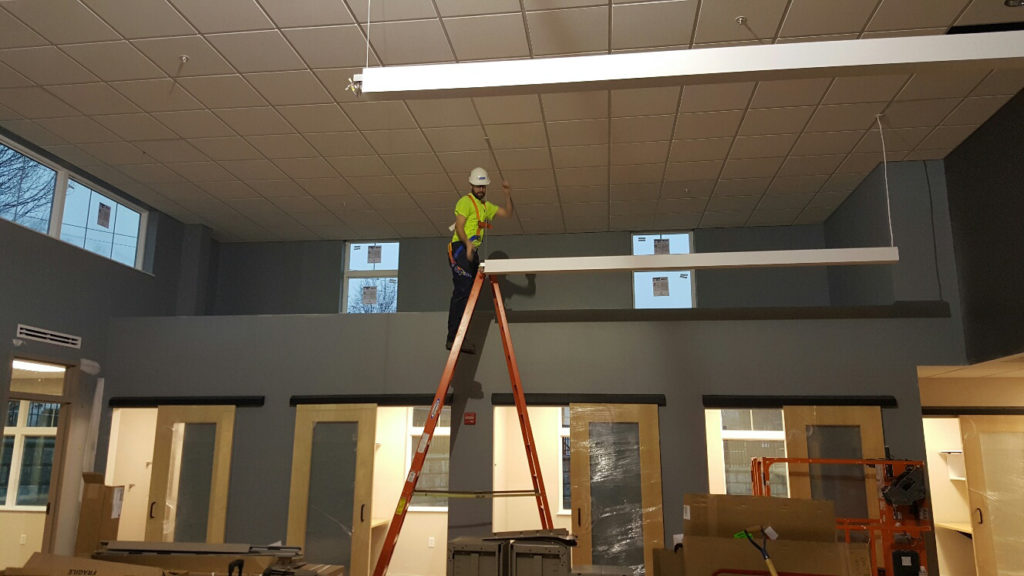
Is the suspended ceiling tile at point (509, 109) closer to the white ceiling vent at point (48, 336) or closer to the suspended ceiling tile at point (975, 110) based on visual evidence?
the suspended ceiling tile at point (975, 110)

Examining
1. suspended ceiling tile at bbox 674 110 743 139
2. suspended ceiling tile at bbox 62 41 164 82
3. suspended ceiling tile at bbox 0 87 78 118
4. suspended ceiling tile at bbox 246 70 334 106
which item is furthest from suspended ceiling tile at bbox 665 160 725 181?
suspended ceiling tile at bbox 0 87 78 118

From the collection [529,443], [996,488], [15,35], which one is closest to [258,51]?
[15,35]

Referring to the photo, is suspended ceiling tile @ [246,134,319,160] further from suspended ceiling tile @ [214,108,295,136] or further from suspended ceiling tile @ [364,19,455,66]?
suspended ceiling tile @ [364,19,455,66]

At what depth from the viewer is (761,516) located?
12.8 feet

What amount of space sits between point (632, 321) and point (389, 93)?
4.58 meters

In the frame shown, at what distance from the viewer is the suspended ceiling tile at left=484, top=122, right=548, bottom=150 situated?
6.24 m

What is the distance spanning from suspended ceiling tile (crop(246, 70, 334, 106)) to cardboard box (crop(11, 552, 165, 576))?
3474mm

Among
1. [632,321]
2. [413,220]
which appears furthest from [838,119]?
[413,220]

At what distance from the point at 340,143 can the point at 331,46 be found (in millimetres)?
1634

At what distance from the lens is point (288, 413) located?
7277 millimetres

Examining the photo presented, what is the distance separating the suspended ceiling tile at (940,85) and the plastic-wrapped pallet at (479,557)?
449 centimetres


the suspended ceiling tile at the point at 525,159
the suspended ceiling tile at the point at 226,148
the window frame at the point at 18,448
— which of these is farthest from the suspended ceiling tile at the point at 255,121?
the window frame at the point at 18,448

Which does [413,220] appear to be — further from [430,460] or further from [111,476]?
[111,476]

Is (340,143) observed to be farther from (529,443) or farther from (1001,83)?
(1001,83)
